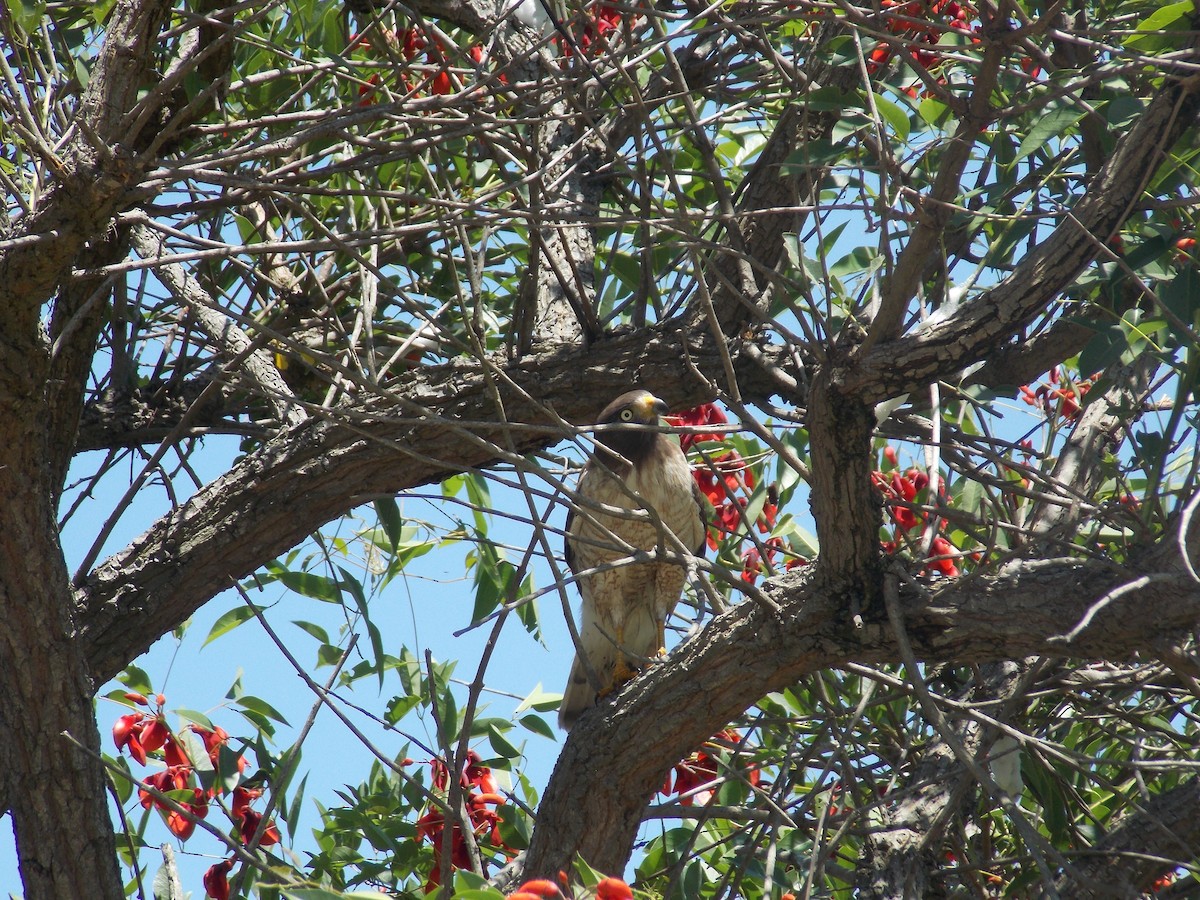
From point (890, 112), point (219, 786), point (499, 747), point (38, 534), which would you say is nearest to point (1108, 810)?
point (499, 747)

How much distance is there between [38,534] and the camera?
2691 mm

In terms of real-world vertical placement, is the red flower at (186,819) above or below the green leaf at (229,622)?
below

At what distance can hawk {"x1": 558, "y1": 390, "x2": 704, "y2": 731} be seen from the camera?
3967 millimetres

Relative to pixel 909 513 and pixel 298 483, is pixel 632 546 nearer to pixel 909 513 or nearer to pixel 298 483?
pixel 909 513

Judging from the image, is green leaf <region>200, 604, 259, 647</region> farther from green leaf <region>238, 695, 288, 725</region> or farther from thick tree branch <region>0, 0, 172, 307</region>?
thick tree branch <region>0, 0, 172, 307</region>

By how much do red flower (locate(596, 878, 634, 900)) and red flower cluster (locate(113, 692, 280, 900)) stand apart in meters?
1.76

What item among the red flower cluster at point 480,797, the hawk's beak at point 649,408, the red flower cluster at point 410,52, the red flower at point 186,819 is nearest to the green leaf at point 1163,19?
the hawk's beak at point 649,408

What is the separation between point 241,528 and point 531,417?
857mm

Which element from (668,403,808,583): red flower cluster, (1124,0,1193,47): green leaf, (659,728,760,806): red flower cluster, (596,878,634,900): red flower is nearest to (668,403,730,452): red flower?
(668,403,808,583): red flower cluster

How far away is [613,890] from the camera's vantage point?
5.38 feet

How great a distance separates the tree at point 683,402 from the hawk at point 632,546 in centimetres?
12

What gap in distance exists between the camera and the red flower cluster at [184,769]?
317 cm

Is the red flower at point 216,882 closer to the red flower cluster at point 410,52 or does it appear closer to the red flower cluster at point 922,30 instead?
the red flower cluster at point 410,52

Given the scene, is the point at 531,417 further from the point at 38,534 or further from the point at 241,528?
the point at 38,534
